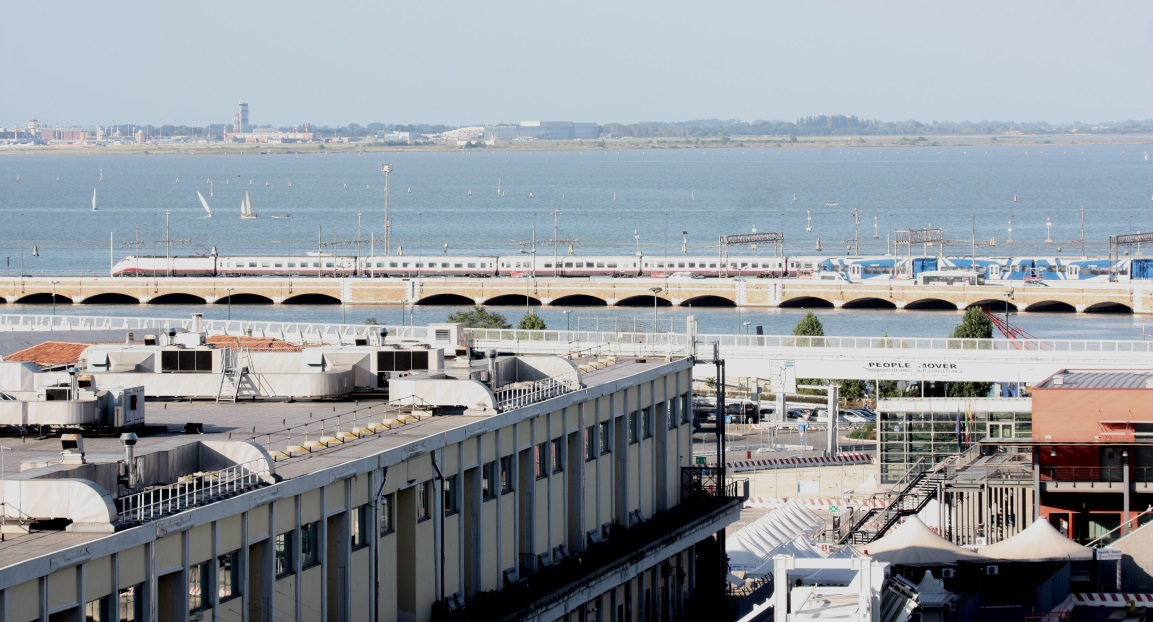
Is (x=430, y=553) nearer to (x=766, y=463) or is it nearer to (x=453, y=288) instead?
(x=766, y=463)

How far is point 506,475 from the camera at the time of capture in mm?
20625

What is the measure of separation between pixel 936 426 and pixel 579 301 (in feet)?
210

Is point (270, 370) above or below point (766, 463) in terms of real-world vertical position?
above

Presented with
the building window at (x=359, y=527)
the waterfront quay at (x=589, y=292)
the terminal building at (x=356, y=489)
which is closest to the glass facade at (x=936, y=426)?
the terminal building at (x=356, y=489)

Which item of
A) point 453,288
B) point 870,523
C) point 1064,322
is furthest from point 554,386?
point 453,288

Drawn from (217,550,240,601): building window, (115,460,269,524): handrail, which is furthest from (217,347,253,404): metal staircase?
(217,550,240,601): building window

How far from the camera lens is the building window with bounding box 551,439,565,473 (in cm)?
2208

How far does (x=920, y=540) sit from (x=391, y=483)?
438 inches

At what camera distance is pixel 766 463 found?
44.8 meters

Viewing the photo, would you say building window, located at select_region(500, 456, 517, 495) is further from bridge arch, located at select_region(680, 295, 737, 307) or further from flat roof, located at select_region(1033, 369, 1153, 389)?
bridge arch, located at select_region(680, 295, 737, 307)

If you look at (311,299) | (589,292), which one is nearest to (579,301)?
(589,292)

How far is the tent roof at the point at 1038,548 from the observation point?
27.1 meters

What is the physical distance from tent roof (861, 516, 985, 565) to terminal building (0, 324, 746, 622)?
2224 millimetres

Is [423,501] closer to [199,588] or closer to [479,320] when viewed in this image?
[199,588]
